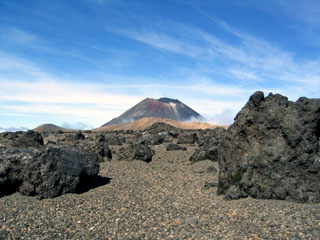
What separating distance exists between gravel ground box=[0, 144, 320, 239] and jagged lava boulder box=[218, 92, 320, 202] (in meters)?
0.56

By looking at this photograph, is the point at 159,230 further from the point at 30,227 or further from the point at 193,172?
the point at 193,172

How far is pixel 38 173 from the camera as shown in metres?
11.5

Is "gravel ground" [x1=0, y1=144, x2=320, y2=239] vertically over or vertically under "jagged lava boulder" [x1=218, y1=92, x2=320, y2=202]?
under

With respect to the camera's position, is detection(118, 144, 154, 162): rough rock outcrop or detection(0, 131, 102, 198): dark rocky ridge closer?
detection(0, 131, 102, 198): dark rocky ridge

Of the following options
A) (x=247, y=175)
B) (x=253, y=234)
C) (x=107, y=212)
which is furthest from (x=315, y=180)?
(x=107, y=212)

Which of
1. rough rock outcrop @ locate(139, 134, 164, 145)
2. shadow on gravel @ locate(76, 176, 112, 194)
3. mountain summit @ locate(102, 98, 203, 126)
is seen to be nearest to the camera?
shadow on gravel @ locate(76, 176, 112, 194)

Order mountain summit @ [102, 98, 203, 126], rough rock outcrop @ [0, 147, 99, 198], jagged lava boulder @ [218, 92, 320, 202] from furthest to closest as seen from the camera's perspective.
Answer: mountain summit @ [102, 98, 203, 126] → rough rock outcrop @ [0, 147, 99, 198] → jagged lava boulder @ [218, 92, 320, 202]

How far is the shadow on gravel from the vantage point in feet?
41.1

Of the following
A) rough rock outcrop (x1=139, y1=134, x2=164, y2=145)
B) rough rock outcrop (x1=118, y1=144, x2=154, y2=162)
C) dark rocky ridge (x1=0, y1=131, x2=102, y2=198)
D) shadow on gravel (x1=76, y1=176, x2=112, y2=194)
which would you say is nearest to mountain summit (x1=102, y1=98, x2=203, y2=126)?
rough rock outcrop (x1=139, y1=134, x2=164, y2=145)

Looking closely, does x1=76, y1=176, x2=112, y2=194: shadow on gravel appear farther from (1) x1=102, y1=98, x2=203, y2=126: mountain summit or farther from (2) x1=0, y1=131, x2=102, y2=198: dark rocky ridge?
(1) x1=102, y1=98, x2=203, y2=126: mountain summit

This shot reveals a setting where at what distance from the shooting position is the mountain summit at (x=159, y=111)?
143 m

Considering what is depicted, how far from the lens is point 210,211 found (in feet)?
34.4

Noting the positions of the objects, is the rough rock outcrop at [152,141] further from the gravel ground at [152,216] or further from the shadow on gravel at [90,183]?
the gravel ground at [152,216]

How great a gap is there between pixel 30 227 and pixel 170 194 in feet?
19.0
